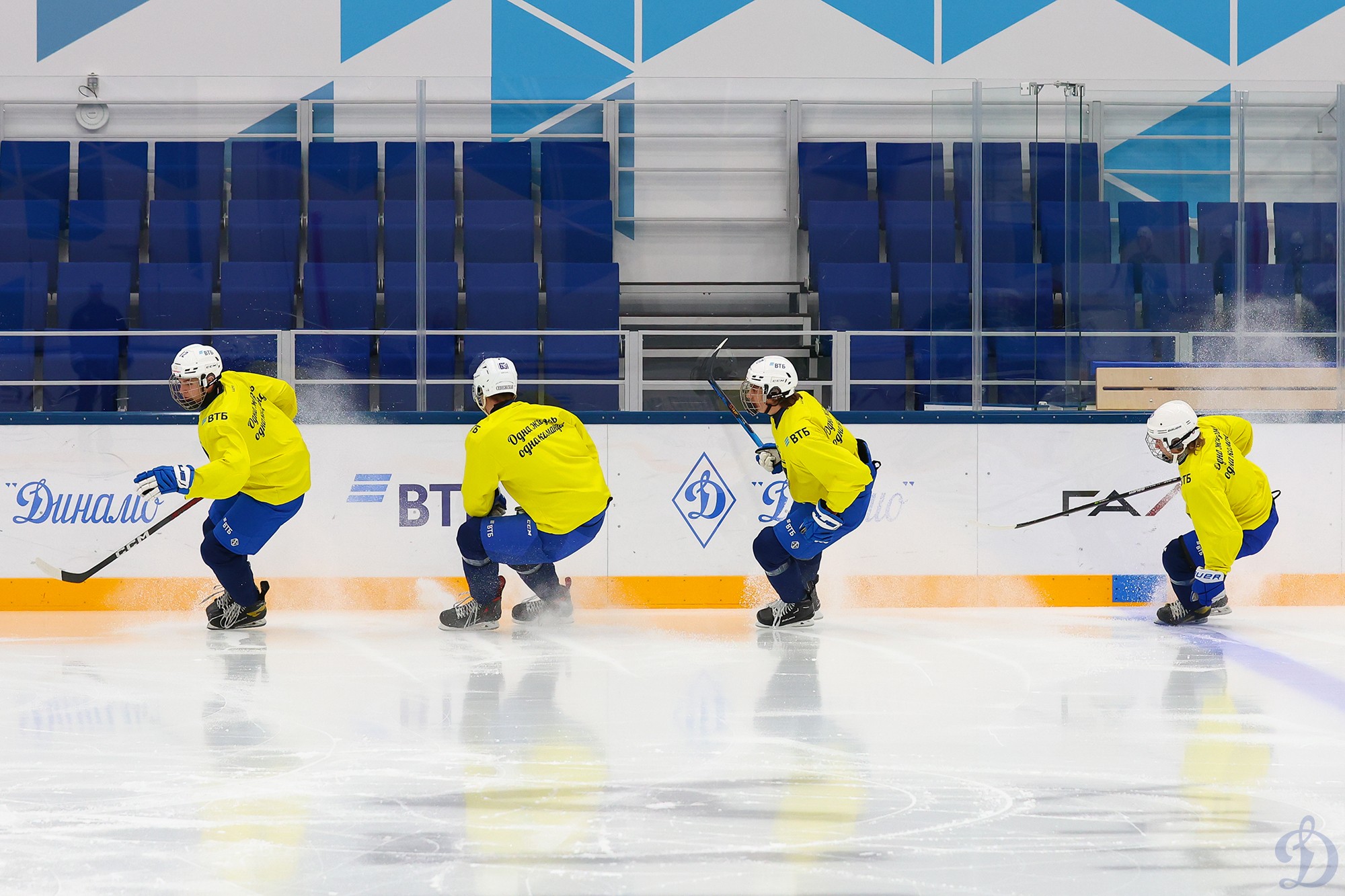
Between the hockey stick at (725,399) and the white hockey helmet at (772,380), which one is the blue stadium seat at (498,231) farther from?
the white hockey helmet at (772,380)

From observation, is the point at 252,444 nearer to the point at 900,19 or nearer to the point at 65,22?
the point at 65,22

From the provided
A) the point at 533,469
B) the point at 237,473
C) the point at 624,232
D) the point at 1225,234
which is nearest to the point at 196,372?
the point at 237,473

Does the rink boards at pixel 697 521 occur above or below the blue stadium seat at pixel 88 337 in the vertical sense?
below

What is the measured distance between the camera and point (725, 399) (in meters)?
7.05

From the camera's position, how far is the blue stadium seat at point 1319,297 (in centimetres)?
733

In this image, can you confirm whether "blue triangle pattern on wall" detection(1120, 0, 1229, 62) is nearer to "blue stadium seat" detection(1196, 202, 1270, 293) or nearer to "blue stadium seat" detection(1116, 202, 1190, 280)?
"blue stadium seat" detection(1196, 202, 1270, 293)

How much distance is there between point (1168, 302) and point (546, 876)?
5771 millimetres

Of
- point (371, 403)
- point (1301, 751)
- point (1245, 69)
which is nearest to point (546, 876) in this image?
point (1301, 751)

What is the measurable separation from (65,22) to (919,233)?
6408 mm

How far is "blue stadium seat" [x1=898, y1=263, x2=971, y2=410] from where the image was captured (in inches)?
285

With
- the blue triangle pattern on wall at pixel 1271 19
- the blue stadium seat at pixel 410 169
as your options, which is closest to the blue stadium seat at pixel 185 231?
the blue stadium seat at pixel 410 169

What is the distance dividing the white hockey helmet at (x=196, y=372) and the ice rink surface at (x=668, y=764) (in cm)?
108

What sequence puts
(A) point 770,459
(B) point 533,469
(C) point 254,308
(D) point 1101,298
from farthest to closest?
(C) point 254,308
(D) point 1101,298
(A) point 770,459
(B) point 533,469

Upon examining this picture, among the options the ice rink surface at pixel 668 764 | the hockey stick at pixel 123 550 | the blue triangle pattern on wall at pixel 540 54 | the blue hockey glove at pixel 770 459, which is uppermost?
the blue triangle pattern on wall at pixel 540 54
